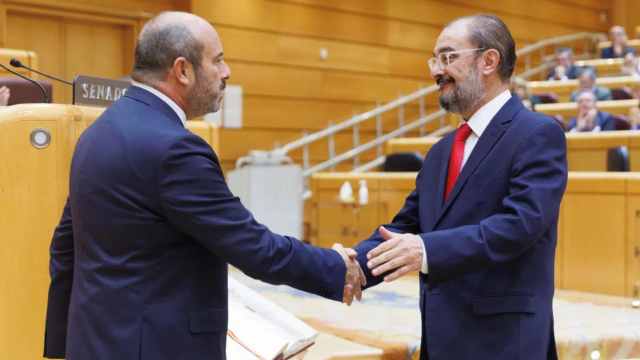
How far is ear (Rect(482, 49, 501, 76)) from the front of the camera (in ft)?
5.70

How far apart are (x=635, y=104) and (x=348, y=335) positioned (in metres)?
5.00

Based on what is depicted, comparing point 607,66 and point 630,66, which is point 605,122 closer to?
point 630,66

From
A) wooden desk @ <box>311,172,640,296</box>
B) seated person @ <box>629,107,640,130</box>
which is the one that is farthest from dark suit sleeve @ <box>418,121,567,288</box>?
seated person @ <box>629,107,640,130</box>

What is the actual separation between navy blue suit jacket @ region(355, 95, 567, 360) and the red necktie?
60 millimetres

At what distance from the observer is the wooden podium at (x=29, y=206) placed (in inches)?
68.2

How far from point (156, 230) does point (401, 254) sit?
1.86 feet

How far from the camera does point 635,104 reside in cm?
688

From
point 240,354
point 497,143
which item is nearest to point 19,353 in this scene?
point 240,354

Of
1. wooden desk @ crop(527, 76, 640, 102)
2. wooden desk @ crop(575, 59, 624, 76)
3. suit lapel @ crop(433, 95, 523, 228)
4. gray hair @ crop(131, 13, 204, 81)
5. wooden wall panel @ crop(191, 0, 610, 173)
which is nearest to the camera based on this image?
gray hair @ crop(131, 13, 204, 81)

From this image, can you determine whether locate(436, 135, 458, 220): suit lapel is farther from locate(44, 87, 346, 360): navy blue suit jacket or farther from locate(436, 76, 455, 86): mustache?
locate(44, 87, 346, 360): navy blue suit jacket

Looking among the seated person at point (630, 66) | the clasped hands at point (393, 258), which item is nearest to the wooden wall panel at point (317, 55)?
the seated person at point (630, 66)

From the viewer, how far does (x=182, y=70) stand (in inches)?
58.5

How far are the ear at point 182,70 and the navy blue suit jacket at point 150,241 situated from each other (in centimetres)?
8

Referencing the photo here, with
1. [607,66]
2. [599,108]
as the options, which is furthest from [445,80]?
[607,66]
